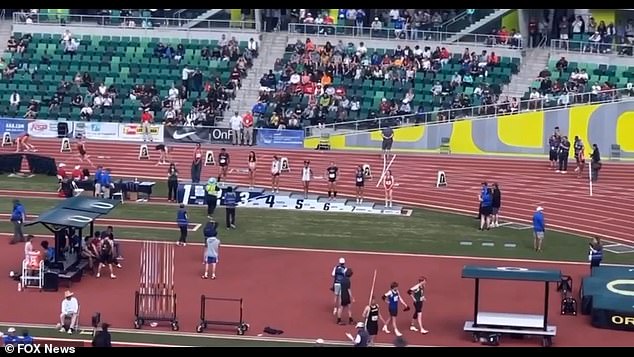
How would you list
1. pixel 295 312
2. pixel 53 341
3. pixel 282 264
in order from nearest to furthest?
1. pixel 53 341
2. pixel 295 312
3. pixel 282 264

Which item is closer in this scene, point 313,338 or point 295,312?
point 313,338

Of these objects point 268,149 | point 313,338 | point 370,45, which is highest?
point 370,45

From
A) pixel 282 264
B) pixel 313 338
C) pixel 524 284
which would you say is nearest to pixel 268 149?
pixel 282 264

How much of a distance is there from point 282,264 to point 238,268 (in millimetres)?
1131

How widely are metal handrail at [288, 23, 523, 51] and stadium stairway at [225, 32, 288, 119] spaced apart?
739mm

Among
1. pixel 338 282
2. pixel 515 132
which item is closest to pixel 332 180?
pixel 515 132

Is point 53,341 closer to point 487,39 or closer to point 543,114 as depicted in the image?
point 543,114

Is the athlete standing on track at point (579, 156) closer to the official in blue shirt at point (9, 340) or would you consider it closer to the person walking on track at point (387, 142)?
the person walking on track at point (387, 142)

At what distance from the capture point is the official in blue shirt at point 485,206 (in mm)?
35094

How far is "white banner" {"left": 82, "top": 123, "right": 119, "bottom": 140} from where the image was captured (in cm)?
4800

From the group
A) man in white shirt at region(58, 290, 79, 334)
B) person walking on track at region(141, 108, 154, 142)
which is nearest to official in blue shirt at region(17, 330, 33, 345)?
man in white shirt at region(58, 290, 79, 334)

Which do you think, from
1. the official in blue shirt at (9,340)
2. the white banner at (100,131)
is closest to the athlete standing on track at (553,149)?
the white banner at (100,131)

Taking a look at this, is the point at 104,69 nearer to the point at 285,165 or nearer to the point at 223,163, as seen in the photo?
the point at 285,165

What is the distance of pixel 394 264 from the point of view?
31.6 meters
